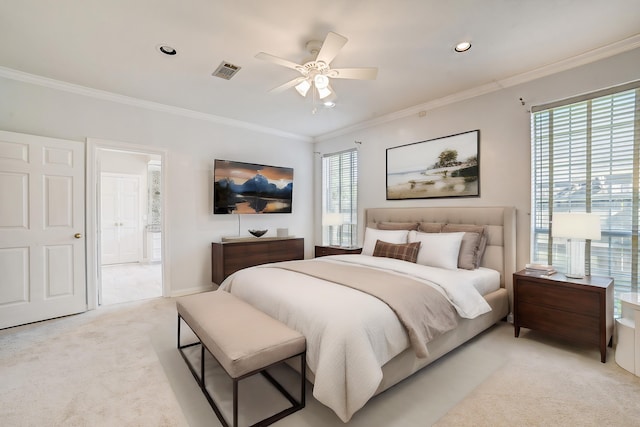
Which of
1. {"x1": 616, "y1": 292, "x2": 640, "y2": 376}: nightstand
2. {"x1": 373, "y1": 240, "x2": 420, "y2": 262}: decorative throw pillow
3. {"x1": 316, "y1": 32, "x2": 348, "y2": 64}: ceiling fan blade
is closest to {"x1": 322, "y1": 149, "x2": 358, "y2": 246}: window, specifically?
{"x1": 373, "y1": 240, "x2": 420, "y2": 262}: decorative throw pillow

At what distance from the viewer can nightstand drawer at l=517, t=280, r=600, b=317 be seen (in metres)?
2.46

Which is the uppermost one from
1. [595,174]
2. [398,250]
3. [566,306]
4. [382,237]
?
[595,174]

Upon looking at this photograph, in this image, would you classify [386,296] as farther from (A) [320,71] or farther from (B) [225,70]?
(B) [225,70]

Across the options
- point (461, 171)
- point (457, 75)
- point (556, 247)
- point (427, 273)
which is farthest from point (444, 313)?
point (457, 75)

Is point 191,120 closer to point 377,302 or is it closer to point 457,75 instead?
point 457,75

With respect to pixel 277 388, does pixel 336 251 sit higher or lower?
higher

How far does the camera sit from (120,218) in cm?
718

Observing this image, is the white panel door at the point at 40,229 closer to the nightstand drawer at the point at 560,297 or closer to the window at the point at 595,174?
the nightstand drawer at the point at 560,297

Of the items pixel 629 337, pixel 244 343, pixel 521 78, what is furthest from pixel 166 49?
pixel 629 337

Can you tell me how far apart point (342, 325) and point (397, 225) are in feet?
8.85

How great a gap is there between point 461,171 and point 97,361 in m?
4.36

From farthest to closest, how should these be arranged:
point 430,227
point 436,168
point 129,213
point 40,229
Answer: point 129,213, point 436,168, point 430,227, point 40,229

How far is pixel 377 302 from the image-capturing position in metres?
2.00

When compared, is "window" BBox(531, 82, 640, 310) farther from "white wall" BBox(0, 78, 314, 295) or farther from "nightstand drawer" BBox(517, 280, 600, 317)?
"white wall" BBox(0, 78, 314, 295)
